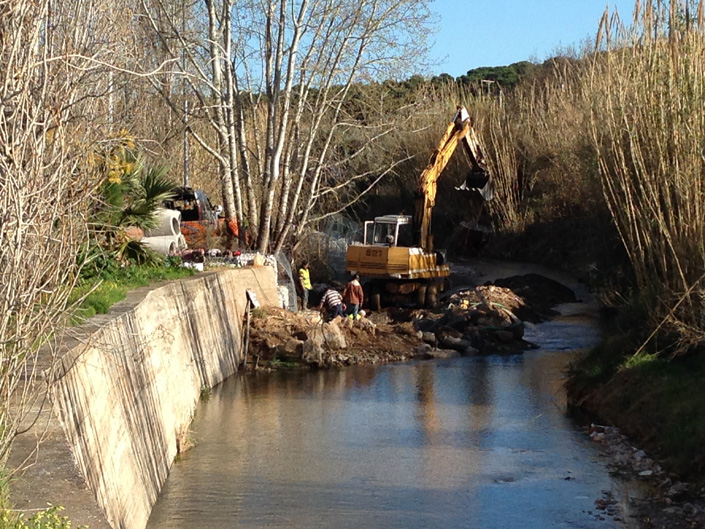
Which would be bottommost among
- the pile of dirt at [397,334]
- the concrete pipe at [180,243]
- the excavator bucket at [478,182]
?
the pile of dirt at [397,334]

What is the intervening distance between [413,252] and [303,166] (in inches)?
202

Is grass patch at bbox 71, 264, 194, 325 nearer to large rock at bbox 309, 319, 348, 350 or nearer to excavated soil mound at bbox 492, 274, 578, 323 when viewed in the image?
large rock at bbox 309, 319, 348, 350

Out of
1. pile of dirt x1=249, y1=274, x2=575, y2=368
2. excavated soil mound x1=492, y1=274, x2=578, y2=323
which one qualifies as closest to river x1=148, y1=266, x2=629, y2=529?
pile of dirt x1=249, y1=274, x2=575, y2=368

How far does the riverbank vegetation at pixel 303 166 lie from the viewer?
7.05 metres

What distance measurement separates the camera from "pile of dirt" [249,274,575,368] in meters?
→ 23.9

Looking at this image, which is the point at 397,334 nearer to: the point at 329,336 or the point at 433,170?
the point at 329,336

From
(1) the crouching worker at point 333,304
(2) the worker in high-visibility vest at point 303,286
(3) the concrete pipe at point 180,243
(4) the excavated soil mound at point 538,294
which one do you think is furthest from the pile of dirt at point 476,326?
(3) the concrete pipe at point 180,243

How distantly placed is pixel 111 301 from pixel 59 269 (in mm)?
6410

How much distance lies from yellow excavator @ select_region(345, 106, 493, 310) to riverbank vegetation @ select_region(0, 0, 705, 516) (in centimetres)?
221

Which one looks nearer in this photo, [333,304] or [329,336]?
[329,336]

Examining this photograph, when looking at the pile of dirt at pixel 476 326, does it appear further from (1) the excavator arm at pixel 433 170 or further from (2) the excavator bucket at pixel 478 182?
(2) the excavator bucket at pixel 478 182

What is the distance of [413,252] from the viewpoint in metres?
32.9

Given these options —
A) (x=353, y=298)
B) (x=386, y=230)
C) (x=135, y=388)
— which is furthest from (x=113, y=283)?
(x=386, y=230)

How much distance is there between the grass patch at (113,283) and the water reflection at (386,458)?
2424 millimetres
